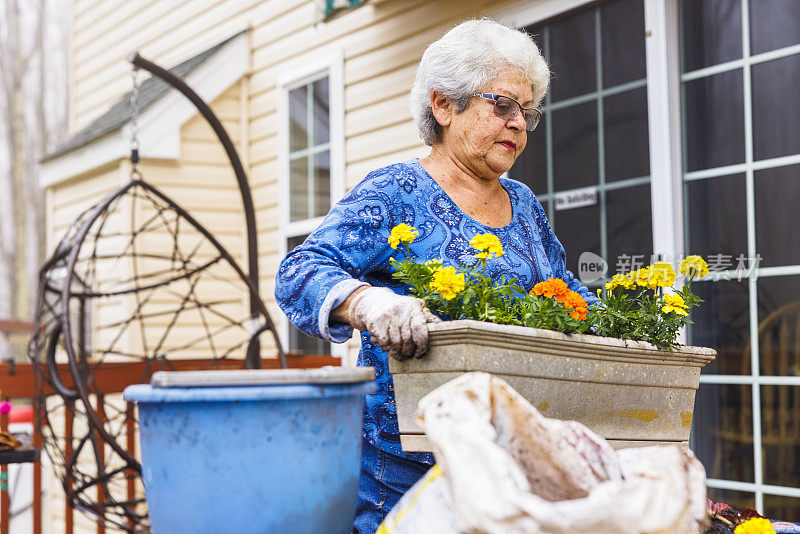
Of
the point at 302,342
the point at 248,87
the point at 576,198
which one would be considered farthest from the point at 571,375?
the point at 248,87

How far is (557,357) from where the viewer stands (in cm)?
146

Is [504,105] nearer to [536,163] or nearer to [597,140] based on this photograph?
[597,140]

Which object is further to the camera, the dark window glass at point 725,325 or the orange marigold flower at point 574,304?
the dark window glass at point 725,325

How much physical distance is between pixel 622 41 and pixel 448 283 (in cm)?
252

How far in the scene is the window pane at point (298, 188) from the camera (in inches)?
227

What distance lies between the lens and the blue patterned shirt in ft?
5.18

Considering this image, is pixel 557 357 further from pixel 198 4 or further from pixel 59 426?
pixel 59 426

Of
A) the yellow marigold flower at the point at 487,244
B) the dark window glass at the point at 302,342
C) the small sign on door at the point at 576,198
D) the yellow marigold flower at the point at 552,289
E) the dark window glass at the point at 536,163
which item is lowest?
the dark window glass at the point at 302,342

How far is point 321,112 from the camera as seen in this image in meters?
5.62

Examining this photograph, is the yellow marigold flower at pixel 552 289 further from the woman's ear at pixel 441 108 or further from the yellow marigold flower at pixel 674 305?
the woman's ear at pixel 441 108

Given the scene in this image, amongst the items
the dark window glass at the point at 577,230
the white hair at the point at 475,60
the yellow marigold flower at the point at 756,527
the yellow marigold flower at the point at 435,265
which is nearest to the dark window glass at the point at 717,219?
the dark window glass at the point at 577,230

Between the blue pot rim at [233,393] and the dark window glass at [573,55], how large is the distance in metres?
2.85

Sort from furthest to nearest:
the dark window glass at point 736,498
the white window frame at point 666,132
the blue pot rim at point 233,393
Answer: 1. the white window frame at point 666,132
2. the dark window glass at point 736,498
3. the blue pot rim at point 233,393

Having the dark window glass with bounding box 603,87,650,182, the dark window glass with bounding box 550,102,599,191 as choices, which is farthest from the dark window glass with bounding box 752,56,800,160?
the dark window glass with bounding box 550,102,599,191
